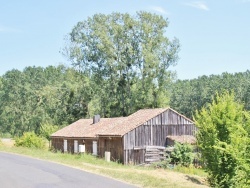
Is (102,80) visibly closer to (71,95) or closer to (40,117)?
(71,95)

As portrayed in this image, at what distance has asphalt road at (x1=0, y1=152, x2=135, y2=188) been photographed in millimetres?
18938

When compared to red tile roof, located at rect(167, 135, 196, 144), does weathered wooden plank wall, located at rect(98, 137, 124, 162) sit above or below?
below

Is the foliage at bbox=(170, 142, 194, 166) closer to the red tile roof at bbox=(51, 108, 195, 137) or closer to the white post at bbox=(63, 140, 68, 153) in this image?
the red tile roof at bbox=(51, 108, 195, 137)

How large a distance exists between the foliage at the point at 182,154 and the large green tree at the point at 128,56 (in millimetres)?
18621

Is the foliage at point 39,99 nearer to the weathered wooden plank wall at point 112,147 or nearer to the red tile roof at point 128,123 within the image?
the red tile roof at point 128,123

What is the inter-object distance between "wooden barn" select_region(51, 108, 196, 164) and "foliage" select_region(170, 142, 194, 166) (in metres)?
2.21

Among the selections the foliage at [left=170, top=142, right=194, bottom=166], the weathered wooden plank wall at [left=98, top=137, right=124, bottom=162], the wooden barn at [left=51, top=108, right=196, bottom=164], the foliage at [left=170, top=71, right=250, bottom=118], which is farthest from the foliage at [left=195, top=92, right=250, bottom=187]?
the foliage at [left=170, top=71, right=250, bottom=118]

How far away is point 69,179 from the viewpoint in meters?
20.9

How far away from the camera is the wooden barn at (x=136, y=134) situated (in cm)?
3838

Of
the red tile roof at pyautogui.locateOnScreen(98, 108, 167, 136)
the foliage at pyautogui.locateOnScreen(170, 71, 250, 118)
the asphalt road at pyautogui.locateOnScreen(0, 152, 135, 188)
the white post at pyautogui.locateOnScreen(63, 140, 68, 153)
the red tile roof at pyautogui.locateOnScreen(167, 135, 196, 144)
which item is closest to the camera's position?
the asphalt road at pyautogui.locateOnScreen(0, 152, 135, 188)

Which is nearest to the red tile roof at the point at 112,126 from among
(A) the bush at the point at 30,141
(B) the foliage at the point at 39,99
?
(A) the bush at the point at 30,141

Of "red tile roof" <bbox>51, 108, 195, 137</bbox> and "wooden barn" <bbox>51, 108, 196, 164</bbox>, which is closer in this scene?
"wooden barn" <bbox>51, 108, 196, 164</bbox>

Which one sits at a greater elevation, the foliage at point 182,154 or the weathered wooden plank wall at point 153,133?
the weathered wooden plank wall at point 153,133

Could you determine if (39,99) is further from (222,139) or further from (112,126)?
(222,139)
